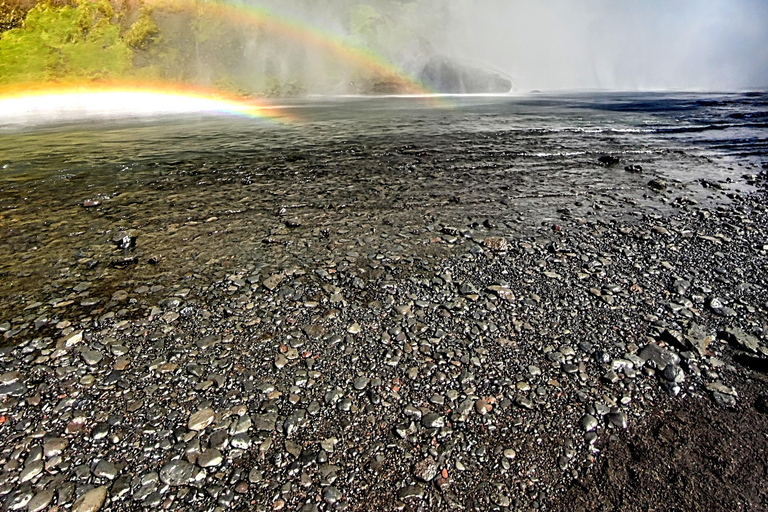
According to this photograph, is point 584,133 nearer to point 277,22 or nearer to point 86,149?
point 86,149

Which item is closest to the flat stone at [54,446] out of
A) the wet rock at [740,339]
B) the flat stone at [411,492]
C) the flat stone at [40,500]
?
the flat stone at [40,500]

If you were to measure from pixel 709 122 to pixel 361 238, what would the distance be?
141ft

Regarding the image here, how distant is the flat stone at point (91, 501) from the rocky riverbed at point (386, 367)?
0.09ft

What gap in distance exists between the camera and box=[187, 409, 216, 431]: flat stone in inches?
159

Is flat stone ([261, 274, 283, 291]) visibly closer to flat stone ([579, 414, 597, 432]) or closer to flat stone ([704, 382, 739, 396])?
flat stone ([579, 414, 597, 432])

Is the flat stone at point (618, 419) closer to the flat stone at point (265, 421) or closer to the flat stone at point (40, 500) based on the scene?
the flat stone at point (265, 421)

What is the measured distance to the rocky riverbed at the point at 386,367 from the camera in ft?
11.3

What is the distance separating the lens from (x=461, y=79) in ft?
581

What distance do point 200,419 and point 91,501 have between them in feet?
3.58

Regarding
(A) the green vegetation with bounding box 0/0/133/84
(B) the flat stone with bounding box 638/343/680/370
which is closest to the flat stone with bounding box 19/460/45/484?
(B) the flat stone with bounding box 638/343/680/370

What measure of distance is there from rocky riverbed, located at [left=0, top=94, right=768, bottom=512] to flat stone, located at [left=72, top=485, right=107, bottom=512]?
3cm

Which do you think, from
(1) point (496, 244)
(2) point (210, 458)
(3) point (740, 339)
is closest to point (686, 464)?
(3) point (740, 339)

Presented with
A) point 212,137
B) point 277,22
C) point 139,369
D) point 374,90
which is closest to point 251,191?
point 139,369

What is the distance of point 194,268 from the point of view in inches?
307
